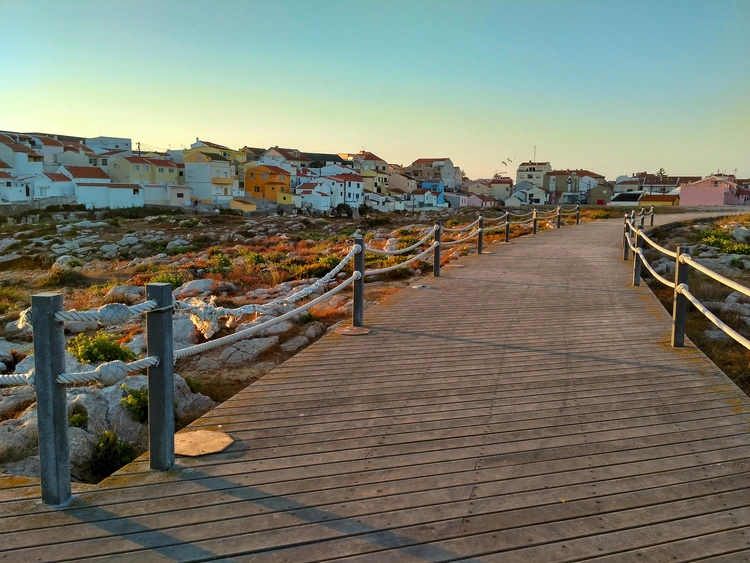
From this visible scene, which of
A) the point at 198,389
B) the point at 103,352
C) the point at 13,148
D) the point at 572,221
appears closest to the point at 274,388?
the point at 198,389

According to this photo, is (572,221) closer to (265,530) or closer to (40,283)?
(40,283)

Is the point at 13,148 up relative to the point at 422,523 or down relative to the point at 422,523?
up

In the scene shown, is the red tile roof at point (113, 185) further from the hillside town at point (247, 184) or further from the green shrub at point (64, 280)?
the green shrub at point (64, 280)

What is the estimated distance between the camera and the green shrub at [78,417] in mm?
5902

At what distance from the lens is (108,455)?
525cm

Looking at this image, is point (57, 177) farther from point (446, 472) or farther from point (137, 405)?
point (446, 472)

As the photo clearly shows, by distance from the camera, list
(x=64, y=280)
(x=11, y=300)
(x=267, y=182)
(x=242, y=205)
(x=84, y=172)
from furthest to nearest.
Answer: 1. (x=267, y=182)
2. (x=242, y=205)
3. (x=84, y=172)
4. (x=64, y=280)
5. (x=11, y=300)

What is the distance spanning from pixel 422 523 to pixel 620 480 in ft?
4.58

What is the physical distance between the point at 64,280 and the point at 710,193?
219ft

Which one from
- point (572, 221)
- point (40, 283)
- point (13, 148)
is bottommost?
point (40, 283)

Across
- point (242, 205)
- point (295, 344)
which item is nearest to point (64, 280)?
point (295, 344)

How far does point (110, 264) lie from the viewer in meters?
28.1

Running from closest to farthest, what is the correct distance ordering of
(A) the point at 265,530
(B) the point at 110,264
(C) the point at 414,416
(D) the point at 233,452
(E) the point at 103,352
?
(A) the point at 265,530 → (D) the point at 233,452 → (C) the point at 414,416 → (E) the point at 103,352 → (B) the point at 110,264

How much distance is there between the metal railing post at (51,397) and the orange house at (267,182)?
267 ft
